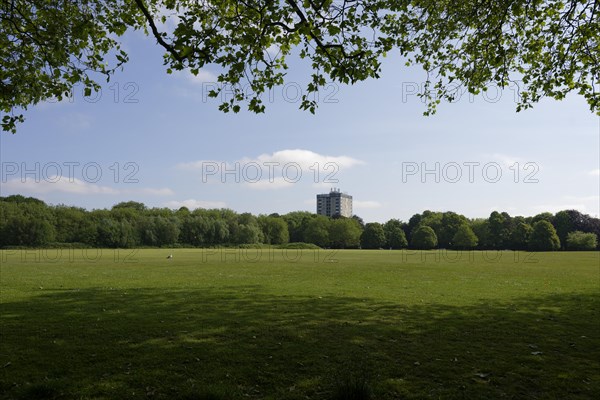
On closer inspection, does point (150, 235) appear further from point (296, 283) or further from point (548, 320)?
point (548, 320)

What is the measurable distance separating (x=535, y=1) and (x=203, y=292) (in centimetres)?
1826

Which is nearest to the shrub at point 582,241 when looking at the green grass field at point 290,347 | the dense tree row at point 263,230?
the dense tree row at point 263,230

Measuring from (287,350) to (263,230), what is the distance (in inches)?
6254

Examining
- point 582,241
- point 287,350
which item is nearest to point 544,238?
point 582,241

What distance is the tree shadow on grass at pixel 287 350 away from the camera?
7.64 metres

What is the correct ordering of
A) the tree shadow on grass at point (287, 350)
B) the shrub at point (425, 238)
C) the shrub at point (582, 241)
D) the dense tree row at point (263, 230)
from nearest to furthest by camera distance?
the tree shadow on grass at point (287, 350) < the shrub at point (582, 241) < the dense tree row at point (263, 230) < the shrub at point (425, 238)

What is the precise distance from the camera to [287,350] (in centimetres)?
994

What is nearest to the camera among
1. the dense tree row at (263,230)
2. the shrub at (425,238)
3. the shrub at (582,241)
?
the shrub at (582,241)

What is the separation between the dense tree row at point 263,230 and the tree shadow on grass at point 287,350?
5014 inches

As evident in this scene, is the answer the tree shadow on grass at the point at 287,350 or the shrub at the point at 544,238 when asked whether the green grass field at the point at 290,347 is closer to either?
the tree shadow on grass at the point at 287,350

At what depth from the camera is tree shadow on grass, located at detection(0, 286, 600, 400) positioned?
7637 millimetres

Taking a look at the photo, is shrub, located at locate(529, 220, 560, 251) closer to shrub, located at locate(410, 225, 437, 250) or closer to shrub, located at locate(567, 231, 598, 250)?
shrub, located at locate(567, 231, 598, 250)

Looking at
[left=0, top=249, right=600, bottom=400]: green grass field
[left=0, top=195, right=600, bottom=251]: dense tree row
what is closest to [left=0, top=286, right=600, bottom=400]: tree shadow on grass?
[left=0, top=249, right=600, bottom=400]: green grass field

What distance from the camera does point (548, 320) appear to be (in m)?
14.7
